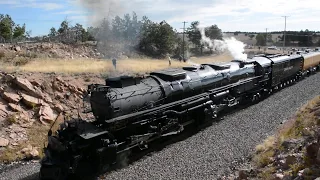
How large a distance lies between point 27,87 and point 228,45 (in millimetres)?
27329

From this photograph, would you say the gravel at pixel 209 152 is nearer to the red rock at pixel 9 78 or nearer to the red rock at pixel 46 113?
the red rock at pixel 46 113

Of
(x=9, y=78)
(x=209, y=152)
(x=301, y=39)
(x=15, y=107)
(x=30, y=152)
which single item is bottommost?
(x=30, y=152)

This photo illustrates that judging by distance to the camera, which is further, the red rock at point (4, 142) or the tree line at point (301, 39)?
the tree line at point (301, 39)

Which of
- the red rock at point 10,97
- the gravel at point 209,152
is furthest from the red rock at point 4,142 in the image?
the red rock at point 10,97

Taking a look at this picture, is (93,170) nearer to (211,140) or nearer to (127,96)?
(127,96)

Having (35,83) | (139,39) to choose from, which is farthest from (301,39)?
(35,83)

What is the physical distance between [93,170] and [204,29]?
6535 centimetres

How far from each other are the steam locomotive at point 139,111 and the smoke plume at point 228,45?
6198 mm

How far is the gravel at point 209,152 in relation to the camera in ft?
35.4

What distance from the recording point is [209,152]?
1229cm

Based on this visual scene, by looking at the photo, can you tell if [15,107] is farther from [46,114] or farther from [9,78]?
[9,78]

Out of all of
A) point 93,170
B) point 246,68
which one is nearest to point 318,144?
point 93,170

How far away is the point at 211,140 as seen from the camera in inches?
538

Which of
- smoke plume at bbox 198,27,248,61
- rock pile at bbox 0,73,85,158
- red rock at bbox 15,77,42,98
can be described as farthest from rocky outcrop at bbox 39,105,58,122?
smoke plume at bbox 198,27,248,61
